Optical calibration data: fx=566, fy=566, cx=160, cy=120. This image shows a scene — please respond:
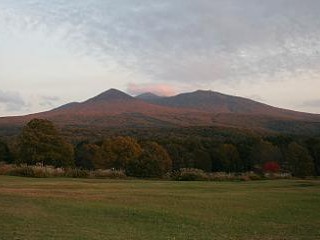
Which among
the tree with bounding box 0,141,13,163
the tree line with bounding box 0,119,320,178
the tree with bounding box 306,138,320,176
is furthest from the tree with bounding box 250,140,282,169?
the tree with bounding box 0,141,13,163

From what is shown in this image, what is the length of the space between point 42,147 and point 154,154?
11725mm

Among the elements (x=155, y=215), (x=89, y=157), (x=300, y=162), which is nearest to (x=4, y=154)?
(x=89, y=157)

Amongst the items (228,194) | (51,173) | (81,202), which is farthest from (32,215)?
(51,173)

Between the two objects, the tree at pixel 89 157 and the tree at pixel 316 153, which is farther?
the tree at pixel 316 153

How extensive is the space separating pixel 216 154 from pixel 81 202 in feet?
182

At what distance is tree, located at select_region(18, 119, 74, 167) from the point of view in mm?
58906

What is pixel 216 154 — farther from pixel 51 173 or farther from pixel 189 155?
pixel 51 173

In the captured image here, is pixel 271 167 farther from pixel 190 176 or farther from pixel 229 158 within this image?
pixel 190 176

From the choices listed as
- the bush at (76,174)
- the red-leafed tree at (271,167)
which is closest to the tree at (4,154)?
the bush at (76,174)

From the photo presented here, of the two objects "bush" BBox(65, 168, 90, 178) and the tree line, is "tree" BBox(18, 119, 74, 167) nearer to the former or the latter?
the tree line

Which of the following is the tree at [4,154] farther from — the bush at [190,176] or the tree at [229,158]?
the tree at [229,158]

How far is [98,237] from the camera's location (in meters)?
16.4

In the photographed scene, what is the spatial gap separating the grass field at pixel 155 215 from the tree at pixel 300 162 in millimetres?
40280

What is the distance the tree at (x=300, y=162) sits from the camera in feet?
231
